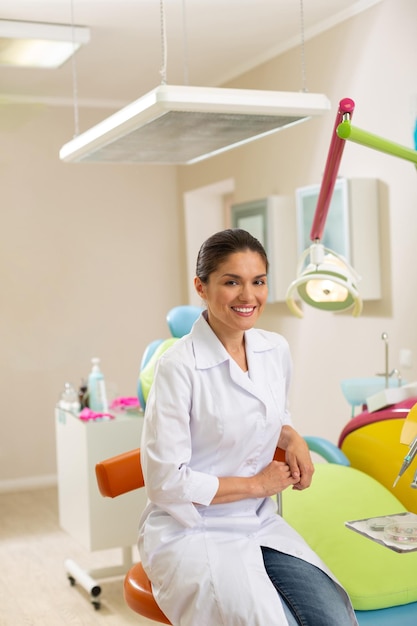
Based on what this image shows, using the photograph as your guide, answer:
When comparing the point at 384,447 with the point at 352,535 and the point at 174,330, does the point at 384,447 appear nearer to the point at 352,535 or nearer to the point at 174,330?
the point at 352,535

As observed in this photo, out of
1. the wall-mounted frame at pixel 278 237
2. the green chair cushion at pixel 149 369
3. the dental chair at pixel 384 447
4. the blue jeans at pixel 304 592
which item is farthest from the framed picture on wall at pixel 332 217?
the blue jeans at pixel 304 592

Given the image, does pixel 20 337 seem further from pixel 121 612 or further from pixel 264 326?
pixel 121 612

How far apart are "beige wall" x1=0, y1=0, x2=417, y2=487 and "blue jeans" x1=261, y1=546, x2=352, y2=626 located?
8.00 feet

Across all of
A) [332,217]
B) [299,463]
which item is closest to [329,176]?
[299,463]

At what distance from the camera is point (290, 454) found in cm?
206

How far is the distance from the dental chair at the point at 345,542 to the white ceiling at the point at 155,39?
2.25 m

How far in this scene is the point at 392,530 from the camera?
1882mm

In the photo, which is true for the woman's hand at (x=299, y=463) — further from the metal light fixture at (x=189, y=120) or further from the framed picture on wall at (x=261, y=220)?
the framed picture on wall at (x=261, y=220)

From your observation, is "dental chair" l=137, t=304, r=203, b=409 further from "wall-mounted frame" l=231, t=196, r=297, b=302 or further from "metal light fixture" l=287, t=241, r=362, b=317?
"wall-mounted frame" l=231, t=196, r=297, b=302

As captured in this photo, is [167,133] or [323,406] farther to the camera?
[323,406]

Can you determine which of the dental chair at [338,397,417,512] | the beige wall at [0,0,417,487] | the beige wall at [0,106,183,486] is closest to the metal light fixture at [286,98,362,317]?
the dental chair at [338,397,417,512]

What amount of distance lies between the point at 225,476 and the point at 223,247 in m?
0.52

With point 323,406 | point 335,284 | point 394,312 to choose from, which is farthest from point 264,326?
point 335,284

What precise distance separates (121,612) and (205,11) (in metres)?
2.76
